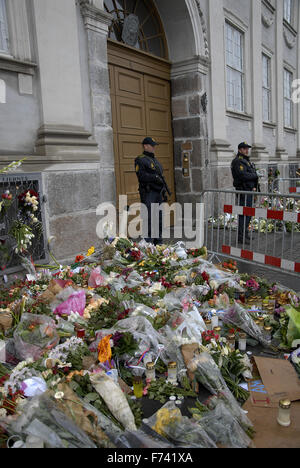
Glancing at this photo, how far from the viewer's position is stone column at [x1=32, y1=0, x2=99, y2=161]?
14.3ft

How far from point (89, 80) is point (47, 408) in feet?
15.0

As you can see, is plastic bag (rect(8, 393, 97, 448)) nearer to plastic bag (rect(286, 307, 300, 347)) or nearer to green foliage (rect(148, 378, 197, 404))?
green foliage (rect(148, 378, 197, 404))

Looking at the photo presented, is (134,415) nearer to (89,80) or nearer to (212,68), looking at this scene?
(89,80)

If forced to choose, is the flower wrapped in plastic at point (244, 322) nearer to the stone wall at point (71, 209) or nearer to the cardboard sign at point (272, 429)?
the cardboard sign at point (272, 429)

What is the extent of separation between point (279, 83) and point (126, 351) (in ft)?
42.1

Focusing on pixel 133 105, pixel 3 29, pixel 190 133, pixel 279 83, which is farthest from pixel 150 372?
pixel 279 83

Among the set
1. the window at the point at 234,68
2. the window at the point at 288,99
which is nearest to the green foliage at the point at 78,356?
the window at the point at 234,68

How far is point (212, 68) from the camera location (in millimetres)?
8008

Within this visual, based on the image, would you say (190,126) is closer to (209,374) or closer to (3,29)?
(3,29)

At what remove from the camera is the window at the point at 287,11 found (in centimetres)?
1334

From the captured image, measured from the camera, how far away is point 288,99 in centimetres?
1443

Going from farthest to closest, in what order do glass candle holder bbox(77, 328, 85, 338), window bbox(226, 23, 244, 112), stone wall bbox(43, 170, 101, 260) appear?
window bbox(226, 23, 244, 112), stone wall bbox(43, 170, 101, 260), glass candle holder bbox(77, 328, 85, 338)

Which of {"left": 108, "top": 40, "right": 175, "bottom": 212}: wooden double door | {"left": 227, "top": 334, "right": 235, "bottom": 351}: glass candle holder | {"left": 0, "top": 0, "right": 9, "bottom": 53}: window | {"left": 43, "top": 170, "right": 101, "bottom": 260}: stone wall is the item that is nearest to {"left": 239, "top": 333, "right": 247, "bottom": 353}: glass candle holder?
{"left": 227, "top": 334, "right": 235, "bottom": 351}: glass candle holder

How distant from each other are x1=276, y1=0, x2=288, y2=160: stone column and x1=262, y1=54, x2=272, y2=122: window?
44cm
